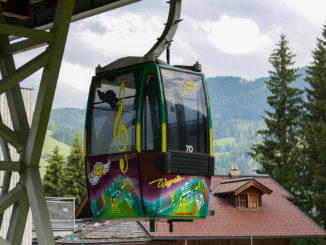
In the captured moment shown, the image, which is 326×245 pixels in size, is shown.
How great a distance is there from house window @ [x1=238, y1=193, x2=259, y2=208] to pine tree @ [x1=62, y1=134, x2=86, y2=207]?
70.2 feet

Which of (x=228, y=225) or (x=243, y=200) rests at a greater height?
(x=243, y=200)

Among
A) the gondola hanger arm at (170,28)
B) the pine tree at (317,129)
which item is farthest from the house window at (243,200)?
the gondola hanger arm at (170,28)

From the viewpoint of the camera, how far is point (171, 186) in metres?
7.52

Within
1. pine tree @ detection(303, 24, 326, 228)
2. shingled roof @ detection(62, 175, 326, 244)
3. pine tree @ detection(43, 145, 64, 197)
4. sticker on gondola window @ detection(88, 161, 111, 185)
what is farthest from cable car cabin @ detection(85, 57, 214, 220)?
pine tree @ detection(43, 145, 64, 197)

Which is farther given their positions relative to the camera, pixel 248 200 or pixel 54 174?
pixel 54 174

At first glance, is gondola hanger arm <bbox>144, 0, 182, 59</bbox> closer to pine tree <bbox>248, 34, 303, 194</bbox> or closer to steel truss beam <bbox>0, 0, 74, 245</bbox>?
steel truss beam <bbox>0, 0, 74, 245</bbox>

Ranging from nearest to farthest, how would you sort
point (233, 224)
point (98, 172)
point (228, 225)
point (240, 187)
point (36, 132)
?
point (36, 132) → point (98, 172) → point (228, 225) → point (233, 224) → point (240, 187)

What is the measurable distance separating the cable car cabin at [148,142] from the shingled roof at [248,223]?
73.3 ft

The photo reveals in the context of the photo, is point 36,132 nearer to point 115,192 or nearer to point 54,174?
point 115,192

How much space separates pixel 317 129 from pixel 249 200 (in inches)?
382

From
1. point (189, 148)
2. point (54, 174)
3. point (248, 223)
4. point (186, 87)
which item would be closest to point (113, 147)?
point (189, 148)

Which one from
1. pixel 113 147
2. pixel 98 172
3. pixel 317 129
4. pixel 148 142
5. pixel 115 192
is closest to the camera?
pixel 148 142

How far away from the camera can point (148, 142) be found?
745cm

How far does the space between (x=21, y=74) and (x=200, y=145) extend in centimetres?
243
